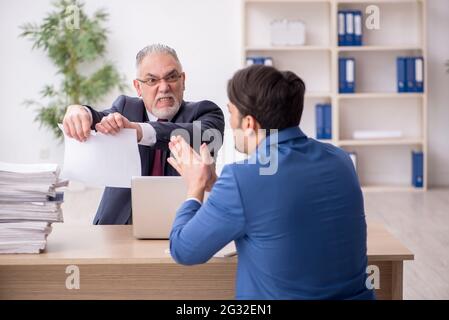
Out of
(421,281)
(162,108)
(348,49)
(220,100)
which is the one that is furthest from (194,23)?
(162,108)

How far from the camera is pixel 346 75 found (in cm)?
745

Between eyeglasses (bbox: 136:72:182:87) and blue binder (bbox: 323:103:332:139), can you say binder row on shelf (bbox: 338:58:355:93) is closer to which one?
blue binder (bbox: 323:103:332:139)

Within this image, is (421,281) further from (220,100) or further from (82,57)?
→ (82,57)

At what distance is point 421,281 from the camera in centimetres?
437

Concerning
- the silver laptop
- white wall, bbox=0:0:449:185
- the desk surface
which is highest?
white wall, bbox=0:0:449:185

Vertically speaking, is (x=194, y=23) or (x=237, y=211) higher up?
(x=194, y=23)

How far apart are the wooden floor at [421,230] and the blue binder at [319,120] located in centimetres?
68

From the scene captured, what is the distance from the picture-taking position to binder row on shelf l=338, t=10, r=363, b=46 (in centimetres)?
738

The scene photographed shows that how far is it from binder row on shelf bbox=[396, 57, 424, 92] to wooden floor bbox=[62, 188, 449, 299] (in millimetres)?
940

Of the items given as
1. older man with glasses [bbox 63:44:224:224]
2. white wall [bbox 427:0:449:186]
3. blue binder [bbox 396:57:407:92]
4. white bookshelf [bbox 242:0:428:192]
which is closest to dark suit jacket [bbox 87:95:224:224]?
older man with glasses [bbox 63:44:224:224]

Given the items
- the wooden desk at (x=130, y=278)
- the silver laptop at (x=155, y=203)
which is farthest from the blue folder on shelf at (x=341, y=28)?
the silver laptop at (x=155, y=203)

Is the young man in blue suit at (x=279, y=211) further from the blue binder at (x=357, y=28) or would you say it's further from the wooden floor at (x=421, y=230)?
the blue binder at (x=357, y=28)

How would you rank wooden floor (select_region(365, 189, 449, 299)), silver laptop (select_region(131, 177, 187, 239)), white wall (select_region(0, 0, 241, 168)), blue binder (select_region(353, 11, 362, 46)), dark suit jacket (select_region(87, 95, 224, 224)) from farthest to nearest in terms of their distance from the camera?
white wall (select_region(0, 0, 241, 168)), blue binder (select_region(353, 11, 362, 46)), wooden floor (select_region(365, 189, 449, 299)), dark suit jacket (select_region(87, 95, 224, 224)), silver laptop (select_region(131, 177, 187, 239))
